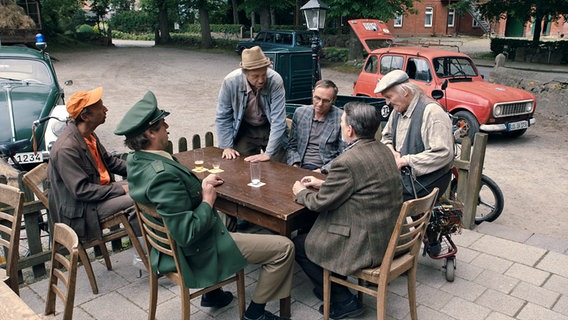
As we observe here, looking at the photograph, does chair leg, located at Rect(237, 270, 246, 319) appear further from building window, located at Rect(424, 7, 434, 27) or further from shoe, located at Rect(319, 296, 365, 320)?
building window, located at Rect(424, 7, 434, 27)

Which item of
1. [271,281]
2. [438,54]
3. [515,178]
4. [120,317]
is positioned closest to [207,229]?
[271,281]

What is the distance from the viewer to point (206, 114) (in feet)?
41.8

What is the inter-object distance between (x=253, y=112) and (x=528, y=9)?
22.7m

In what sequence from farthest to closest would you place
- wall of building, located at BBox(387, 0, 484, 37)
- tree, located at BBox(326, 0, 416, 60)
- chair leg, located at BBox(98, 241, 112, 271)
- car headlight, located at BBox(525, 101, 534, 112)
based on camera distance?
wall of building, located at BBox(387, 0, 484, 37)
tree, located at BBox(326, 0, 416, 60)
car headlight, located at BBox(525, 101, 534, 112)
chair leg, located at BBox(98, 241, 112, 271)

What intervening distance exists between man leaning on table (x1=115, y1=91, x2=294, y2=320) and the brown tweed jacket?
35 centimetres

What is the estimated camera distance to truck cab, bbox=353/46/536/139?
9344 millimetres

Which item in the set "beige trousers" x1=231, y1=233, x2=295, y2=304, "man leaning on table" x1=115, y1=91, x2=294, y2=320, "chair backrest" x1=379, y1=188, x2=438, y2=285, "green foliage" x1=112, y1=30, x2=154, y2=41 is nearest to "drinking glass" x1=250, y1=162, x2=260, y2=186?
"man leaning on table" x1=115, y1=91, x2=294, y2=320

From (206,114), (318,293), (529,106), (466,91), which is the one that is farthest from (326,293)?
(206,114)

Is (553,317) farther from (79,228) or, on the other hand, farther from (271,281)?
(79,228)

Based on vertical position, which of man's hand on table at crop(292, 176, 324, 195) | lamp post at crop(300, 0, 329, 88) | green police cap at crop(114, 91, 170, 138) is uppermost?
lamp post at crop(300, 0, 329, 88)

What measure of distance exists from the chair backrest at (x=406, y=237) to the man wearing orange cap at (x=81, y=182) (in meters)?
2.10

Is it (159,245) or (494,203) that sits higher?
(159,245)

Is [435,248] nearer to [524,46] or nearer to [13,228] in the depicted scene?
[13,228]

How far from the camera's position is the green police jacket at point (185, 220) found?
2783 mm
